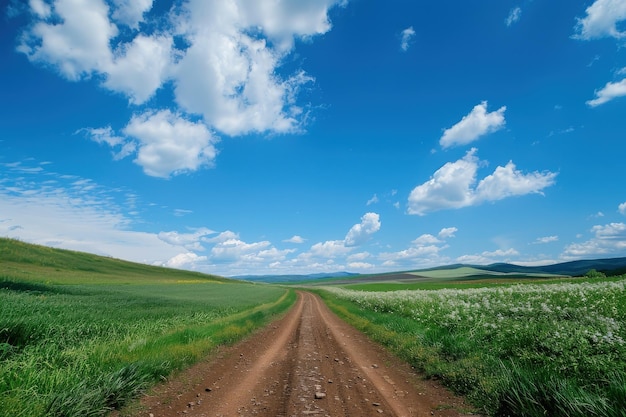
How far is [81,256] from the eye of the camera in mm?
89812

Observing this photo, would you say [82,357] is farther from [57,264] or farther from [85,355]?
[57,264]

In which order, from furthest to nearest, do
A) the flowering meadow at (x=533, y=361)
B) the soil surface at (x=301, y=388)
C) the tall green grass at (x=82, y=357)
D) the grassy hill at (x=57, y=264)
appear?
1. the grassy hill at (x=57, y=264)
2. the soil surface at (x=301, y=388)
3. the tall green grass at (x=82, y=357)
4. the flowering meadow at (x=533, y=361)

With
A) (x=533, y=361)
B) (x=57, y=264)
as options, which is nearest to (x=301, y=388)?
(x=533, y=361)

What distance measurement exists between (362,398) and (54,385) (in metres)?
6.45

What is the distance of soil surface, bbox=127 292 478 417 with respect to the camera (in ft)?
23.2

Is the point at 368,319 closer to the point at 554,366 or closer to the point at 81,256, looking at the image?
the point at 554,366

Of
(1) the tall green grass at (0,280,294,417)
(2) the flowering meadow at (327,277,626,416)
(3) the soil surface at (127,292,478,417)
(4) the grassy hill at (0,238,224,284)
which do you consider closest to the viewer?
(2) the flowering meadow at (327,277,626,416)

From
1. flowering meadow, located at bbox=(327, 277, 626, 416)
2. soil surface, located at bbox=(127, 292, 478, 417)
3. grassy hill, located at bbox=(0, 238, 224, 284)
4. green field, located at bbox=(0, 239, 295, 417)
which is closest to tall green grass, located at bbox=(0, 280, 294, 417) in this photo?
green field, located at bbox=(0, 239, 295, 417)

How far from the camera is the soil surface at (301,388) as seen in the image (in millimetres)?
7074

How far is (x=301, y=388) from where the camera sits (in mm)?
8508

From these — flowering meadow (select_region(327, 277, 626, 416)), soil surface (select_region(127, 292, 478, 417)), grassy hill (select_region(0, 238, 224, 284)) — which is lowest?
soil surface (select_region(127, 292, 478, 417))

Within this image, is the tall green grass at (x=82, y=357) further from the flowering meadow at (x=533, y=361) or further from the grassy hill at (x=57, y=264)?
the grassy hill at (x=57, y=264)

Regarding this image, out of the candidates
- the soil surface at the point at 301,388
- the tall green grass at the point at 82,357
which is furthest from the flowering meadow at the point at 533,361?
the tall green grass at the point at 82,357

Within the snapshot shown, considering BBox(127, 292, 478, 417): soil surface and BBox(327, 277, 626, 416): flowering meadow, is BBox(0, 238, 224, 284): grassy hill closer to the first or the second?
BBox(127, 292, 478, 417): soil surface
